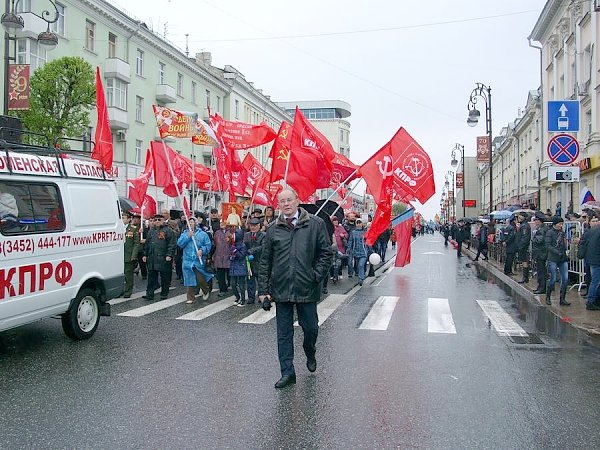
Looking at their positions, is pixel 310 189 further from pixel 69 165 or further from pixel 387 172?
pixel 69 165

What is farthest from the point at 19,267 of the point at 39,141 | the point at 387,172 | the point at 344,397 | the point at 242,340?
the point at 39,141

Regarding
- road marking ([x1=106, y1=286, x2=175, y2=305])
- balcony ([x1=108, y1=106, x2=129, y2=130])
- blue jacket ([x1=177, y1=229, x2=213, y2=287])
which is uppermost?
balcony ([x1=108, y1=106, x2=129, y2=130])

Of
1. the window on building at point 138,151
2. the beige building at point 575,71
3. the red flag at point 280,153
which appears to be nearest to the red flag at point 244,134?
the red flag at point 280,153

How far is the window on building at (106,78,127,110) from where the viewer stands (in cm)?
3322

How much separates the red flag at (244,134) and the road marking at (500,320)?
6773mm

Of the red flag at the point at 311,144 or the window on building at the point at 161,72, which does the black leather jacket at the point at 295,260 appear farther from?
the window on building at the point at 161,72

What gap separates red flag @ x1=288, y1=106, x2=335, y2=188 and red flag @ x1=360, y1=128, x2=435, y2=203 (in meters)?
1.05

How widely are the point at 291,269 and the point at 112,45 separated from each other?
32483mm

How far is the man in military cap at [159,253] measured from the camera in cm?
1199

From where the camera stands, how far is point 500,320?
10.3 metres

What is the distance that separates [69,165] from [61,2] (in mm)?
25229

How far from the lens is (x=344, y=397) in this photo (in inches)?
218

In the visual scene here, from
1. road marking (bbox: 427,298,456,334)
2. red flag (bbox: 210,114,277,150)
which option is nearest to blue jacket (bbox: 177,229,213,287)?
red flag (bbox: 210,114,277,150)

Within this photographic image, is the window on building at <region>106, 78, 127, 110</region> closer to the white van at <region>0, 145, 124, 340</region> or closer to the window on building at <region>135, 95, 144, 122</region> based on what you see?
the window on building at <region>135, 95, 144, 122</region>
